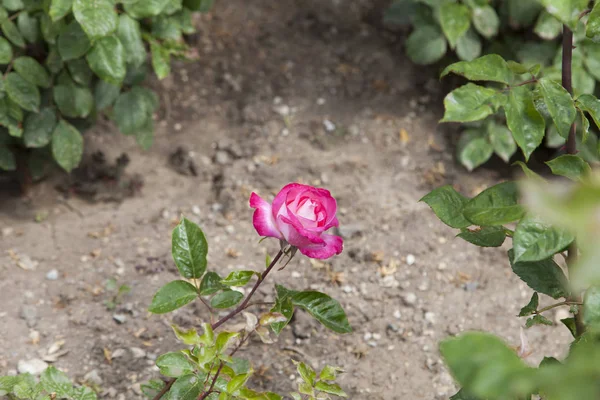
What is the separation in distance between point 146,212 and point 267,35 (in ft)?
2.98

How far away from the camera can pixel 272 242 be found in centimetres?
200

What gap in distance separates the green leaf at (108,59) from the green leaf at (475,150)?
3.54 ft

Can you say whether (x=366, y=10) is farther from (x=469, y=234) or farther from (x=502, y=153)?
(x=469, y=234)

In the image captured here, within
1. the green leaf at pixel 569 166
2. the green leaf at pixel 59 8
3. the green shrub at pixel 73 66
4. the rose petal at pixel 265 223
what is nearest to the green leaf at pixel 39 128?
the green shrub at pixel 73 66

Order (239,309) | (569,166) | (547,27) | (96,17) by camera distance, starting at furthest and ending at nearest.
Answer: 1. (547,27)
2. (96,17)
3. (239,309)
4. (569,166)

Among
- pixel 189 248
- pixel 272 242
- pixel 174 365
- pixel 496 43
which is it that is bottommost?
pixel 272 242

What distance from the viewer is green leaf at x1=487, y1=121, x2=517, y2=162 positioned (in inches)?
85.8

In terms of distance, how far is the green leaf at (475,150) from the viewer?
2186 mm

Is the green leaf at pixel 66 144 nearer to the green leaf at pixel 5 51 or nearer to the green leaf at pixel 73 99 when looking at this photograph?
the green leaf at pixel 73 99

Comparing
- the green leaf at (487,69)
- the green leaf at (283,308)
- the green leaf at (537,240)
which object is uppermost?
the green leaf at (487,69)

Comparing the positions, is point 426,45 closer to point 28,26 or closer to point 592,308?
point 28,26

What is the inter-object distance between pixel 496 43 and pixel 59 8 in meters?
1.39

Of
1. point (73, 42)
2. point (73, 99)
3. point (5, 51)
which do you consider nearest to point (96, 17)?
point (73, 42)

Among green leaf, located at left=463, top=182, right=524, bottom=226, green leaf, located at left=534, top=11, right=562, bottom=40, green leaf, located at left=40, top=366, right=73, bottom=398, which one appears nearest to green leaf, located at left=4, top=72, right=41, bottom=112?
green leaf, located at left=40, top=366, right=73, bottom=398
